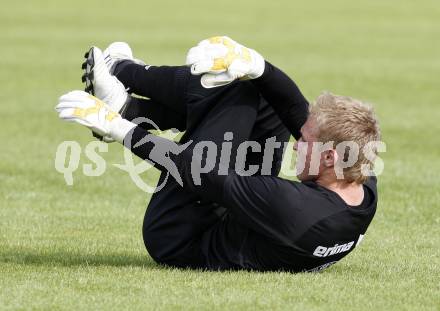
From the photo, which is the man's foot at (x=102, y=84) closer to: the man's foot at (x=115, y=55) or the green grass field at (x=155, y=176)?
the man's foot at (x=115, y=55)

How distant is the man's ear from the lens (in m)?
6.48

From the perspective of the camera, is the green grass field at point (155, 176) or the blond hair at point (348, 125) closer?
the green grass field at point (155, 176)

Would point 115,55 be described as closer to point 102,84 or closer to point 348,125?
point 102,84

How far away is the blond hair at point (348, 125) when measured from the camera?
253 inches

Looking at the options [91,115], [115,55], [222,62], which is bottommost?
[91,115]

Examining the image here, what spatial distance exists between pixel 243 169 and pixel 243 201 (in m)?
0.72

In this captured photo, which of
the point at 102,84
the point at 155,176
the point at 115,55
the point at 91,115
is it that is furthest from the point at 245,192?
the point at 155,176

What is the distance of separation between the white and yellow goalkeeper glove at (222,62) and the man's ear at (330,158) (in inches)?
29.1

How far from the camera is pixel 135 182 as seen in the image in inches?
488

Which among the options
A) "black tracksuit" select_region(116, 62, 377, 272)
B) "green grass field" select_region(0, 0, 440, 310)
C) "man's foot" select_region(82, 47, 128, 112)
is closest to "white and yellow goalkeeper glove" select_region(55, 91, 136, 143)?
"black tracksuit" select_region(116, 62, 377, 272)

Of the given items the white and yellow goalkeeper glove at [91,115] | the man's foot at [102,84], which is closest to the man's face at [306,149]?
the white and yellow goalkeeper glove at [91,115]

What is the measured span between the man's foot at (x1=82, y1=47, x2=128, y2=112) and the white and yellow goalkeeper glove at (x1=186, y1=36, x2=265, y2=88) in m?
0.93

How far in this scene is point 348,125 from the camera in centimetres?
644

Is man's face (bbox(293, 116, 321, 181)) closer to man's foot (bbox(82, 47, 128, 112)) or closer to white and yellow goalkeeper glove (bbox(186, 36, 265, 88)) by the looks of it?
white and yellow goalkeeper glove (bbox(186, 36, 265, 88))
